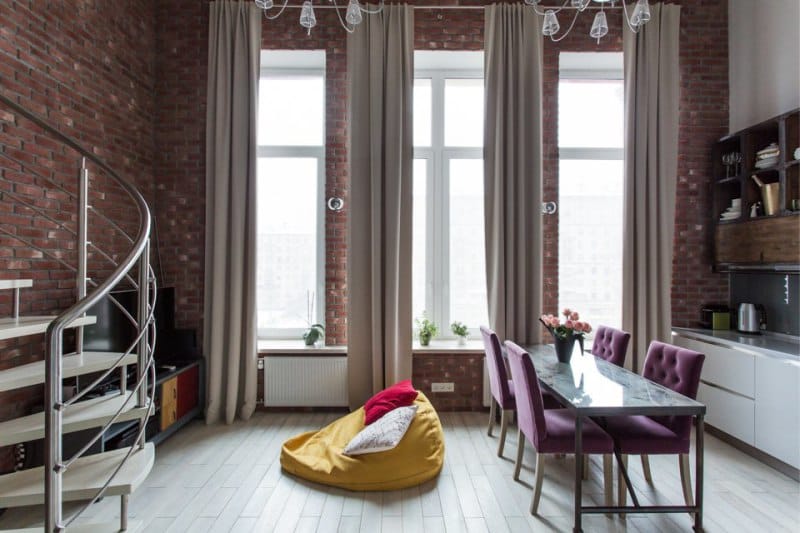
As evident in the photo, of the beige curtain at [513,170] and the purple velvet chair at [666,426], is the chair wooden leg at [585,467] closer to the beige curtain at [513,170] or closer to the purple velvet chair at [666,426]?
the purple velvet chair at [666,426]

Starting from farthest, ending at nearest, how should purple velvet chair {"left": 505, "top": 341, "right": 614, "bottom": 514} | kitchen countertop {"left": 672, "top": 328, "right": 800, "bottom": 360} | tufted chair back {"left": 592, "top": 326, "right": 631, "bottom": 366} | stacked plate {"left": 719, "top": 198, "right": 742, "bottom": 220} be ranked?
stacked plate {"left": 719, "top": 198, "right": 742, "bottom": 220} → tufted chair back {"left": 592, "top": 326, "right": 631, "bottom": 366} → kitchen countertop {"left": 672, "top": 328, "right": 800, "bottom": 360} → purple velvet chair {"left": 505, "top": 341, "right": 614, "bottom": 514}

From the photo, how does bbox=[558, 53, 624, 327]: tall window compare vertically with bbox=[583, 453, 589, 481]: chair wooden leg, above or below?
above

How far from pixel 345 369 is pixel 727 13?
16.4ft

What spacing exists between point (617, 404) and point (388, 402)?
1561 mm

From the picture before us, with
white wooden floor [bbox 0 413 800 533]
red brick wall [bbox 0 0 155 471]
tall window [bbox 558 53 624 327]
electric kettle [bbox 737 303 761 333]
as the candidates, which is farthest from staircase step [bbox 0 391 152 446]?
electric kettle [bbox 737 303 761 333]

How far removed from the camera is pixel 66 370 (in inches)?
78.1

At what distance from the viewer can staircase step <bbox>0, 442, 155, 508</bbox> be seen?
1696 mm

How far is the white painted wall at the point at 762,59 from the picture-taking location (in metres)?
3.38

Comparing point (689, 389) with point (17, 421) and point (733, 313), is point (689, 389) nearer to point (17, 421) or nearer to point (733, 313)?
point (733, 313)

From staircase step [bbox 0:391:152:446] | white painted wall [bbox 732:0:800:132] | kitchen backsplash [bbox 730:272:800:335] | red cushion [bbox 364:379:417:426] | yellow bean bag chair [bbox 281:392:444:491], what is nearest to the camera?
staircase step [bbox 0:391:152:446]

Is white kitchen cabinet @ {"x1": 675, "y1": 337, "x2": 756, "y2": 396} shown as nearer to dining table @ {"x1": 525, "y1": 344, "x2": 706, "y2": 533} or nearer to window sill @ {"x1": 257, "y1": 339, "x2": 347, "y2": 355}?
dining table @ {"x1": 525, "y1": 344, "x2": 706, "y2": 533}

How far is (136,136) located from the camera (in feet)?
12.2

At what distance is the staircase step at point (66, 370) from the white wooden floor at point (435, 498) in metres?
0.77

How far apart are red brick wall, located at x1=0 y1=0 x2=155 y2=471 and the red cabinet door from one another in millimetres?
974
